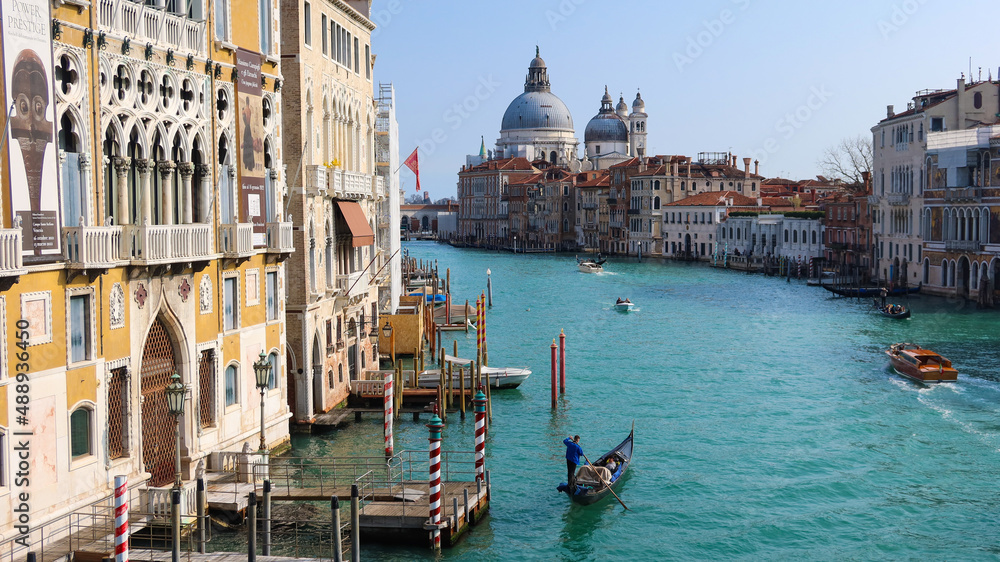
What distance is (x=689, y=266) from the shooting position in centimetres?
6369

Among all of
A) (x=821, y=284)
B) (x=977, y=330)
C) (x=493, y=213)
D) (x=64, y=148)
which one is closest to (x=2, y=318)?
(x=64, y=148)

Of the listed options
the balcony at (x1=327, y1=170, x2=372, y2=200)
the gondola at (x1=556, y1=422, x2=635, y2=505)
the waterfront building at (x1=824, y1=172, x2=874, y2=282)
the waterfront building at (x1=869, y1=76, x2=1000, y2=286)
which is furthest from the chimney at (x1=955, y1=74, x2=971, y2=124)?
the gondola at (x1=556, y1=422, x2=635, y2=505)

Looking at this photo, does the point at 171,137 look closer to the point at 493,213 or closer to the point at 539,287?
the point at 539,287

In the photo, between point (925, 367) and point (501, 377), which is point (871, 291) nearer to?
point (925, 367)

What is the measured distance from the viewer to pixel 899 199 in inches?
1651

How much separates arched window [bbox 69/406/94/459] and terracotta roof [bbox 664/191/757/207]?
58.0 m

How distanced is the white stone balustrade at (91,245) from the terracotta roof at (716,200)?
5776cm

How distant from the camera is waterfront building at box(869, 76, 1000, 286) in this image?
39156 millimetres

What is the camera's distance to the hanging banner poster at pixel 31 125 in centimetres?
886

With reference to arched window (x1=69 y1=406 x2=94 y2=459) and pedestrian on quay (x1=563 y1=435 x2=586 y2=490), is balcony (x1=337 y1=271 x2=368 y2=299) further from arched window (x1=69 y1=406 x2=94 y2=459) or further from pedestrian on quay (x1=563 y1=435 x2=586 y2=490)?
arched window (x1=69 y1=406 x2=94 y2=459)

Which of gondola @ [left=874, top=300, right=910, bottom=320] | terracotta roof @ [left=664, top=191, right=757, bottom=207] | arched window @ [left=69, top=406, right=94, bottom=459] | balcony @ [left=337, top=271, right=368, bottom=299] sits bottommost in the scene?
gondola @ [left=874, top=300, right=910, bottom=320]

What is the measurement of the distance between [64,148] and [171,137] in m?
1.80

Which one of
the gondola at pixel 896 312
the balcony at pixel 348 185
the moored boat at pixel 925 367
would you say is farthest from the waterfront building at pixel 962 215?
the balcony at pixel 348 185

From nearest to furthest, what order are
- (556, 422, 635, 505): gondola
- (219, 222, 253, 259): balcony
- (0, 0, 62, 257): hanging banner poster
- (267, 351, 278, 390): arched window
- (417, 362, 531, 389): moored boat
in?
(0, 0, 62, 257): hanging banner poster
(219, 222, 253, 259): balcony
(556, 422, 635, 505): gondola
(267, 351, 278, 390): arched window
(417, 362, 531, 389): moored boat
